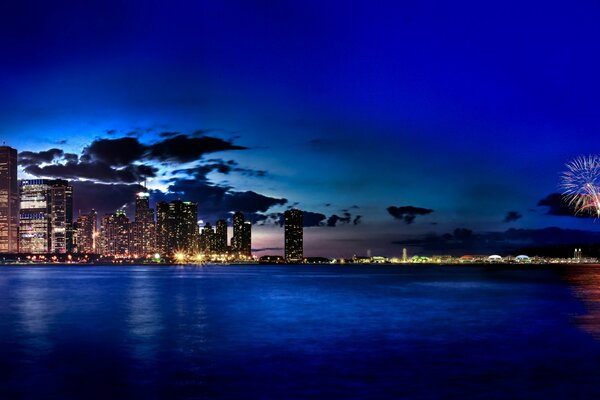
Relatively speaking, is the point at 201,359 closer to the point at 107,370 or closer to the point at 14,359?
the point at 107,370

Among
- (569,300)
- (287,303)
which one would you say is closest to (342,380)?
(287,303)

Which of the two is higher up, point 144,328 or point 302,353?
point 302,353

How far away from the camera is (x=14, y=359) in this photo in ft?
108

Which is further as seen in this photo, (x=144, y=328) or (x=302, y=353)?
(x=144, y=328)

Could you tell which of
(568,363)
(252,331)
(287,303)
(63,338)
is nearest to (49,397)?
(63,338)

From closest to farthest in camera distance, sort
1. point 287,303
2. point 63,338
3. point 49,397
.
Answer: point 49,397 → point 63,338 → point 287,303

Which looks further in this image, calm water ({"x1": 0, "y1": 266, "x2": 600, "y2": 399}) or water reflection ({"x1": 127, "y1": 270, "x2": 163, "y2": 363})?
water reflection ({"x1": 127, "y1": 270, "x2": 163, "y2": 363})

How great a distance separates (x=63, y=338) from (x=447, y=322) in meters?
28.9

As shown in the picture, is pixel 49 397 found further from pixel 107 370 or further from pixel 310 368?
pixel 310 368

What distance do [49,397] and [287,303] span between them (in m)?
48.6

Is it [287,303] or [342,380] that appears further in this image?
[287,303]

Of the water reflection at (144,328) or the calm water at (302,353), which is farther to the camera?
the water reflection at (144,328)

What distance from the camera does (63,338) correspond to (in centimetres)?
4144

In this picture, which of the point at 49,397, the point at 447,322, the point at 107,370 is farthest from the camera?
the point at 447,322
